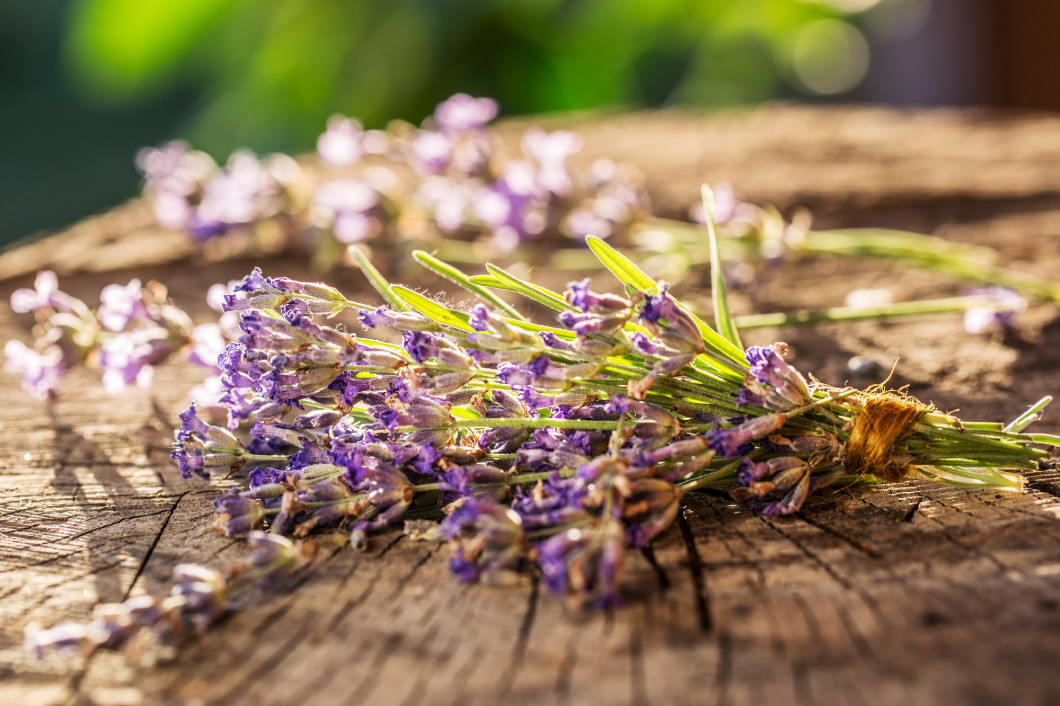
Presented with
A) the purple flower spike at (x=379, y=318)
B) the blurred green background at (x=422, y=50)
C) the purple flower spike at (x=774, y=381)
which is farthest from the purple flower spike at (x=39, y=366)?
the blurred green background at (x=422, y=50)

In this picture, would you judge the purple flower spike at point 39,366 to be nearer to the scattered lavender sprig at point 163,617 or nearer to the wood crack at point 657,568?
the scattered lavender sprig at point 163,617

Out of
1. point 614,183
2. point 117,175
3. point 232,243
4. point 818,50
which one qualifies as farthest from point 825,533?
point 117,175

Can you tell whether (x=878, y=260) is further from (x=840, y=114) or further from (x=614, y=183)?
(x=840, y=114)

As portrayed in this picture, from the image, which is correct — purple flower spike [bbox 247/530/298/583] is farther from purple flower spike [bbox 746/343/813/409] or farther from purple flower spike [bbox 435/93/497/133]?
purple flower spike [bbox 435/93/497/133]

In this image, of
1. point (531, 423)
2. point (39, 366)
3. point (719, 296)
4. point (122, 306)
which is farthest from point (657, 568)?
point (39, 366)

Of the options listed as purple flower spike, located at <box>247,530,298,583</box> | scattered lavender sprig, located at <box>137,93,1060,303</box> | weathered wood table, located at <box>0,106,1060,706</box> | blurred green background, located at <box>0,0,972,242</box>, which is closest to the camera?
weathered wood table, located at <box>0,106,1060,706</box>

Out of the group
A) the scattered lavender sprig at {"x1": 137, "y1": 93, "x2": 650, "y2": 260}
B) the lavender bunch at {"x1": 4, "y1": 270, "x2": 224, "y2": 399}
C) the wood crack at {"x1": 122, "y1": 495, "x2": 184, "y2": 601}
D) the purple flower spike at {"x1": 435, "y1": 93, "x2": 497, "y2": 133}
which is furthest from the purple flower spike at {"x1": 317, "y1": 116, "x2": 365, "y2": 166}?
the wood crack at {"x1": 122, "y1": 495, "x2": 184, "y2": 601}
